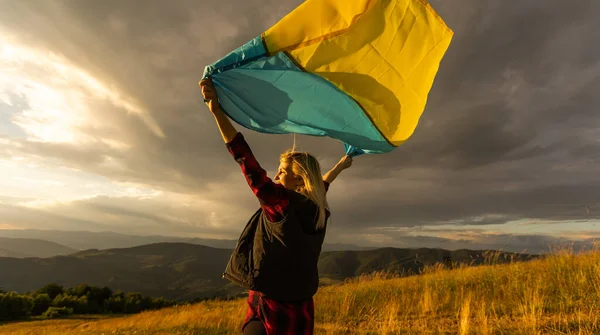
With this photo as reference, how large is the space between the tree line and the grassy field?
37614mm

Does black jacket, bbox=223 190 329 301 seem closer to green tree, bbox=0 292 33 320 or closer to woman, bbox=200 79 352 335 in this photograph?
woman, bbox=200 79 352 335

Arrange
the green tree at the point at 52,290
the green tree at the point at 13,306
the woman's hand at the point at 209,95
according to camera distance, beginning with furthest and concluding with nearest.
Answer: the green tree at the point at 52,290
the green tree at the point at 13,306
the woman's hand at the point at 209,95

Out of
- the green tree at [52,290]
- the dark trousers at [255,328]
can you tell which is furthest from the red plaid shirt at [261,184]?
the green tree at [52,290]

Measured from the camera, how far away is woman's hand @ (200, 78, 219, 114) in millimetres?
2535

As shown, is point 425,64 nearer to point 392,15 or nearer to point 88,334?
point 392,15

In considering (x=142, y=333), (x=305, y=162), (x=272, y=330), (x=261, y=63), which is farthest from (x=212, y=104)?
(x=142, y=333)

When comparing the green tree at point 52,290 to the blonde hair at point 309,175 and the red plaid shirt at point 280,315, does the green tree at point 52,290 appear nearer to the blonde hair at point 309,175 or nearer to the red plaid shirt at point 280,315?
the red plaid shirt at point 280,315

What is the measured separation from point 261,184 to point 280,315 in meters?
1.00

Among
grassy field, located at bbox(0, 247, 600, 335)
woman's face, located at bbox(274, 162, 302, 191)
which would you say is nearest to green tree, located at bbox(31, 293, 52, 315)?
grassy field, located at bbox(0, 247, 600, 335)

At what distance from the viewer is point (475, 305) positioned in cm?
743

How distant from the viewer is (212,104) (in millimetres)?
2549

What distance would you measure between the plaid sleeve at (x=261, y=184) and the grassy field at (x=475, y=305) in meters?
4.90

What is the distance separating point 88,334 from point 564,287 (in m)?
12.1

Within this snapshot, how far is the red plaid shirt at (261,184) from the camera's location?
210cm
